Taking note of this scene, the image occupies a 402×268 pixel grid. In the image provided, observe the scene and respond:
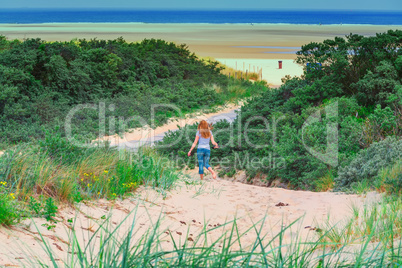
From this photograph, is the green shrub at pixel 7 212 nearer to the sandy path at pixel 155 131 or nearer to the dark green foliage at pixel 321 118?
the dark green foliage at pixel 321 118

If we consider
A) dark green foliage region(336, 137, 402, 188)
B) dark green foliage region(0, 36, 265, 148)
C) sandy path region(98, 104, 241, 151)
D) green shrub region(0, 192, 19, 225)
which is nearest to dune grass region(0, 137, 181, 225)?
green shrub region(0, 192, 19, 225)

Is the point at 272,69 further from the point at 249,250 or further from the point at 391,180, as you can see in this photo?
the point at 249,250

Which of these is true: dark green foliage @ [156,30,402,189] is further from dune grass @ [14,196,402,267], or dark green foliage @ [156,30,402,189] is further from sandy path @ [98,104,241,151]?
dune grass @ [14,196,402,267]

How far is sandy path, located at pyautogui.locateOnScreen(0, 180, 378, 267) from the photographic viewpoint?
487 centimetres

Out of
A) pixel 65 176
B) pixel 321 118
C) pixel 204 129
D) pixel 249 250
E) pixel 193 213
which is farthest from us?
pixel 321 118

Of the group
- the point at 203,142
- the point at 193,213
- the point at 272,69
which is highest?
the point at 272,69

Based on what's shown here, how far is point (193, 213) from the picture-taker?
6.72 m

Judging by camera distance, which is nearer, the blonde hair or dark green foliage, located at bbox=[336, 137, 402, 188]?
dark green foliage, located at bbox=[336, 137, 402, 188]

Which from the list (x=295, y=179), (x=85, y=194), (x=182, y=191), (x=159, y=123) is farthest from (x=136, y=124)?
(x=85, y=194)

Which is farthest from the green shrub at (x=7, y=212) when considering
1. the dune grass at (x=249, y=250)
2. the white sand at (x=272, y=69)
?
the white sand at (x=272, y=69)

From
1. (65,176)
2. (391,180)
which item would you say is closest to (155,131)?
(65,176)

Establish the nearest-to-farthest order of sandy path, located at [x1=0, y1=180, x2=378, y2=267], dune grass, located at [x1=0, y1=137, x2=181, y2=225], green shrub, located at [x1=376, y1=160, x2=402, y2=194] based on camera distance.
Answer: sandy path, located at [x1=0, y1=180, x2=378, y2=267], dune grass, located at [x1=0, y1=137, x2=181, y2=225], green shrub, located at [x1=376, y1=160, x2=402, y2=194]

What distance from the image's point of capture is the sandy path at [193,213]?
4871mm

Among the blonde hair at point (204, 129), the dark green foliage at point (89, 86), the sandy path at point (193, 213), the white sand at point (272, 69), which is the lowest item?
the sandy path at point (193, 213)
